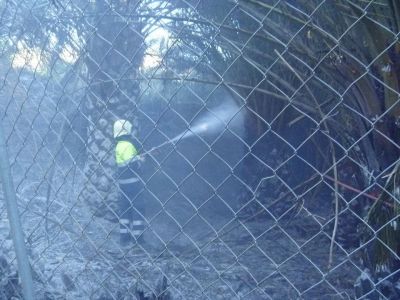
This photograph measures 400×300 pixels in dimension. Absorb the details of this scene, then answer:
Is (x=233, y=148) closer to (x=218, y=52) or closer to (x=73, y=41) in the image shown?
(x=218, y=52)

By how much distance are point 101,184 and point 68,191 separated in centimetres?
74

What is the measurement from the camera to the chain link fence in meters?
1.79

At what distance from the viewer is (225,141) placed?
5.27 meters

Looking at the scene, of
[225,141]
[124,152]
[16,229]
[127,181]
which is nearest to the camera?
[16,229]

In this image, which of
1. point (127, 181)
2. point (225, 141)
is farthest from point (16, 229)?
point (225, 141)

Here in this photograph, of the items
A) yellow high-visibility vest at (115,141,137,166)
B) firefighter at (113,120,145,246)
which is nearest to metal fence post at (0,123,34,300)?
firefighter at (113,120,145,246)

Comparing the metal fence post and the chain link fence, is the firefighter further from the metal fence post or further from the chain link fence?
the metal fence post

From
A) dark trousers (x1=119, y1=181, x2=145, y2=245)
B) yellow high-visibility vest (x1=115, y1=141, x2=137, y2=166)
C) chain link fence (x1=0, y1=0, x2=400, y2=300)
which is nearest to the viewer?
chain link fence (x1=0, y1=0, x2=400, y2=300)

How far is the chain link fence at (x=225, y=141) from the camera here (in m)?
1.79

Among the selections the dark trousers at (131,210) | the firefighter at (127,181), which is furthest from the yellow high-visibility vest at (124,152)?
the dark trousers at (131,210)

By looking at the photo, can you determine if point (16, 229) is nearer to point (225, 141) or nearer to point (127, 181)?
point (127, 181)

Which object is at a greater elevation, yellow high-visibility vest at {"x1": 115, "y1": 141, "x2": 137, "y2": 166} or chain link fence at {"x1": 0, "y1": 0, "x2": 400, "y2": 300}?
yellow high-visibility vest at {"x1": 115, "y1": 141, "x2": 137, "y2": 166}

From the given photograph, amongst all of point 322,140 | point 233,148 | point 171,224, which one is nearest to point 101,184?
point 171,224

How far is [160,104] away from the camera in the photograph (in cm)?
484
